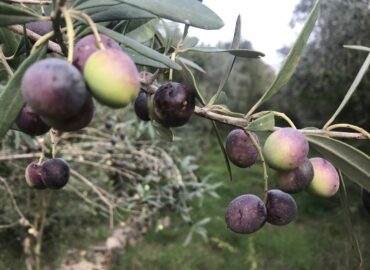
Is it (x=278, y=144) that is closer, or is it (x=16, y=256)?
(x=278, y=144)

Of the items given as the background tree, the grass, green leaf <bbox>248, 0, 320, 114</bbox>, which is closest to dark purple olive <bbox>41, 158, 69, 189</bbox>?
green leaf <bbox>248, 0, 320, 114</bbox>

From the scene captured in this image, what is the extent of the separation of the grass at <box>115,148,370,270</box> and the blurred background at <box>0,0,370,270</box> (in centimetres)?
2

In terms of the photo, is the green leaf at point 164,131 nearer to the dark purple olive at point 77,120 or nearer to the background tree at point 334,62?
the dark purple olive at point 77,120

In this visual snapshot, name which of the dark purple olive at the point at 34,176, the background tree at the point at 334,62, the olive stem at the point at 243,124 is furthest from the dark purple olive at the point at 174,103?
the background tree at the point at 334,62

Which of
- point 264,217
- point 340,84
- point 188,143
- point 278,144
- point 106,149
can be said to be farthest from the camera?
point 188,143

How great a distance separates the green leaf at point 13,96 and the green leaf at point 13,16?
0.05 m

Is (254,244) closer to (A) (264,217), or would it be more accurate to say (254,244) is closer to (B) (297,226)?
(B) (297,226)

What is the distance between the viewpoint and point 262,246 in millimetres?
6059

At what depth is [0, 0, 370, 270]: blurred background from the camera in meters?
3.38

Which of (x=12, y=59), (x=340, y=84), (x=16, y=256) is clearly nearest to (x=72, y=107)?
(x=12, y=59)

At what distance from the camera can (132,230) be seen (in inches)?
234

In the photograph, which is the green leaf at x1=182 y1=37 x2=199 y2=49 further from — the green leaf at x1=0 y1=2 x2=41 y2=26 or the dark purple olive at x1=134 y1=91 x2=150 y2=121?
the green leaf at x1=0 y1=2 x2=41 y2=26

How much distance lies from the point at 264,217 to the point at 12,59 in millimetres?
439

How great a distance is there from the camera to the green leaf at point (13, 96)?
465mm
